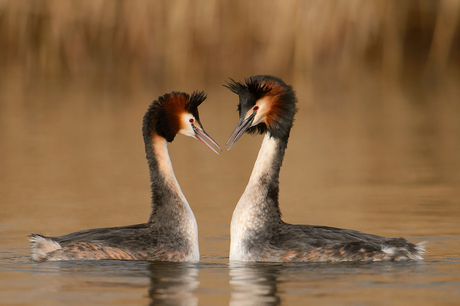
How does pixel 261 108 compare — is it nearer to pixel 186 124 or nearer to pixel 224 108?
pixel 186 124

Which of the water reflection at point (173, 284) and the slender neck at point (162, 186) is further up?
the slender neck at point (162, 186)

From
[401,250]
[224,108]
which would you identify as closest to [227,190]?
[401,250]

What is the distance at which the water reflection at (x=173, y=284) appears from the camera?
6341 millimetres

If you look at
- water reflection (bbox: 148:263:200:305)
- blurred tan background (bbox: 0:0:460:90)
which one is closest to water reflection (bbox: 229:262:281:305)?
water reflection (bbox: 148:263:200:305)

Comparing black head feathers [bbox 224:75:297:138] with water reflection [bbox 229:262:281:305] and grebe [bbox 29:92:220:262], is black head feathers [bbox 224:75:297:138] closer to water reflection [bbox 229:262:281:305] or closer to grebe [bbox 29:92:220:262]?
grebe [bbox 29:92:220:262]

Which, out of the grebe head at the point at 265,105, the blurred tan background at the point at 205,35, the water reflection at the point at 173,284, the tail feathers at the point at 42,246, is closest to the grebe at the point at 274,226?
the grebe head at the point at 265,105

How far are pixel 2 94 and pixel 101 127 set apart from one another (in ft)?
19.5

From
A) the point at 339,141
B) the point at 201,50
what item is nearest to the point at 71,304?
the point at 339,141

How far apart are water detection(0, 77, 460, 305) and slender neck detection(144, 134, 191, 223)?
584 millimetres

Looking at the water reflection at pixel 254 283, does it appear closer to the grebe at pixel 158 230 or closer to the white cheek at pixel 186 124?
the grebe at pixel 158 230

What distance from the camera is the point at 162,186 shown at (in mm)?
8750

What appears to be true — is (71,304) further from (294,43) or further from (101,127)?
(294,43)

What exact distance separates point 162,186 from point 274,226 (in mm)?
1235

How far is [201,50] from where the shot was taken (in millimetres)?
23266
